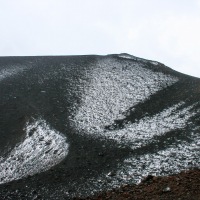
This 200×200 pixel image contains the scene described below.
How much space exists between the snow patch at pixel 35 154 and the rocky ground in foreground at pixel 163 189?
201 inches

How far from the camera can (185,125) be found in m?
21.6

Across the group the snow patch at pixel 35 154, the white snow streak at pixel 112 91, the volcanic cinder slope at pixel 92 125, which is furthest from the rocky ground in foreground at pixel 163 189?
the white snow streak at pixel 112 91

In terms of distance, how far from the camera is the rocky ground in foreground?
43.7 feet

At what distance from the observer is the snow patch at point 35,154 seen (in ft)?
61.2

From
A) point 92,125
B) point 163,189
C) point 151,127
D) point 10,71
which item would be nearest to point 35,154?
point 92,125

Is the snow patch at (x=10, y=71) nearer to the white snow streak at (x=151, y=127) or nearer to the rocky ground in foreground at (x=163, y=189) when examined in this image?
the white snow streak at (x=151, y=127)

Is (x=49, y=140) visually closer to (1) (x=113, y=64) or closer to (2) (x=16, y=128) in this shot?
(2) (x=16, y=128)

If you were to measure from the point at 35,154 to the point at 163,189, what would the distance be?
8.68m

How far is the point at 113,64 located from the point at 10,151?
16693 mm

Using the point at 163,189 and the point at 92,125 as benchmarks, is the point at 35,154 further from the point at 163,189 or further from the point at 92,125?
the point at 163,189

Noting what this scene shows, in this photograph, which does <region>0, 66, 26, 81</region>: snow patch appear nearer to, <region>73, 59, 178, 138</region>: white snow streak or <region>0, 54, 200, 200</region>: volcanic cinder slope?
<region>0, 54, 200, 200</region>: volcanic cinder slope

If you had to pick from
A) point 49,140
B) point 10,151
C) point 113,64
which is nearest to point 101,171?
point 49,140

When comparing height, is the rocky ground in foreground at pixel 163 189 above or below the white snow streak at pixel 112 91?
below

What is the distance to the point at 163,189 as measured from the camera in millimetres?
13875
